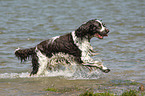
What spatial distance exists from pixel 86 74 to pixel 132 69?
1338mm

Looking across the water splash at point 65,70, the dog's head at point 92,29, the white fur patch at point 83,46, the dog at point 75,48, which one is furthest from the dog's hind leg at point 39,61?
the dog's head at point 92,29

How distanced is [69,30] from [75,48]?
6.53m

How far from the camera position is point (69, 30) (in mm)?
14008

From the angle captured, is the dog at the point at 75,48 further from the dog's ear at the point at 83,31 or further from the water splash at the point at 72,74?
the water splash at the point at 72,74

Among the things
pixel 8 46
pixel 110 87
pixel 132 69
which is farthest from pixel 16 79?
pixel 8 46

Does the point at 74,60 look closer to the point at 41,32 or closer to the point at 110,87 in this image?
the point at 110,87

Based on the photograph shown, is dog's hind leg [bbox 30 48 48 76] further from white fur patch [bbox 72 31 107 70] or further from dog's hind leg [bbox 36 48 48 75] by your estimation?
white fur patch [bbox 72 31 107 70]

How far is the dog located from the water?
1.17ft

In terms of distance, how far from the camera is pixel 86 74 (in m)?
7.84

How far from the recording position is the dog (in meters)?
7.44

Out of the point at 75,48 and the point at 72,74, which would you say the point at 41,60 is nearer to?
the point at 75,48

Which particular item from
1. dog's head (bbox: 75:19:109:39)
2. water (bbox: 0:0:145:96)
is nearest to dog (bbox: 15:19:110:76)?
dog's head (bbox: 75:19:109:39)

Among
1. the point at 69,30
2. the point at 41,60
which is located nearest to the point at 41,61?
the point at 41,60

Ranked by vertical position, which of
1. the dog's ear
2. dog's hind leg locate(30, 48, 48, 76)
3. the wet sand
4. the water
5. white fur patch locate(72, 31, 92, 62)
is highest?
the dog's ear
